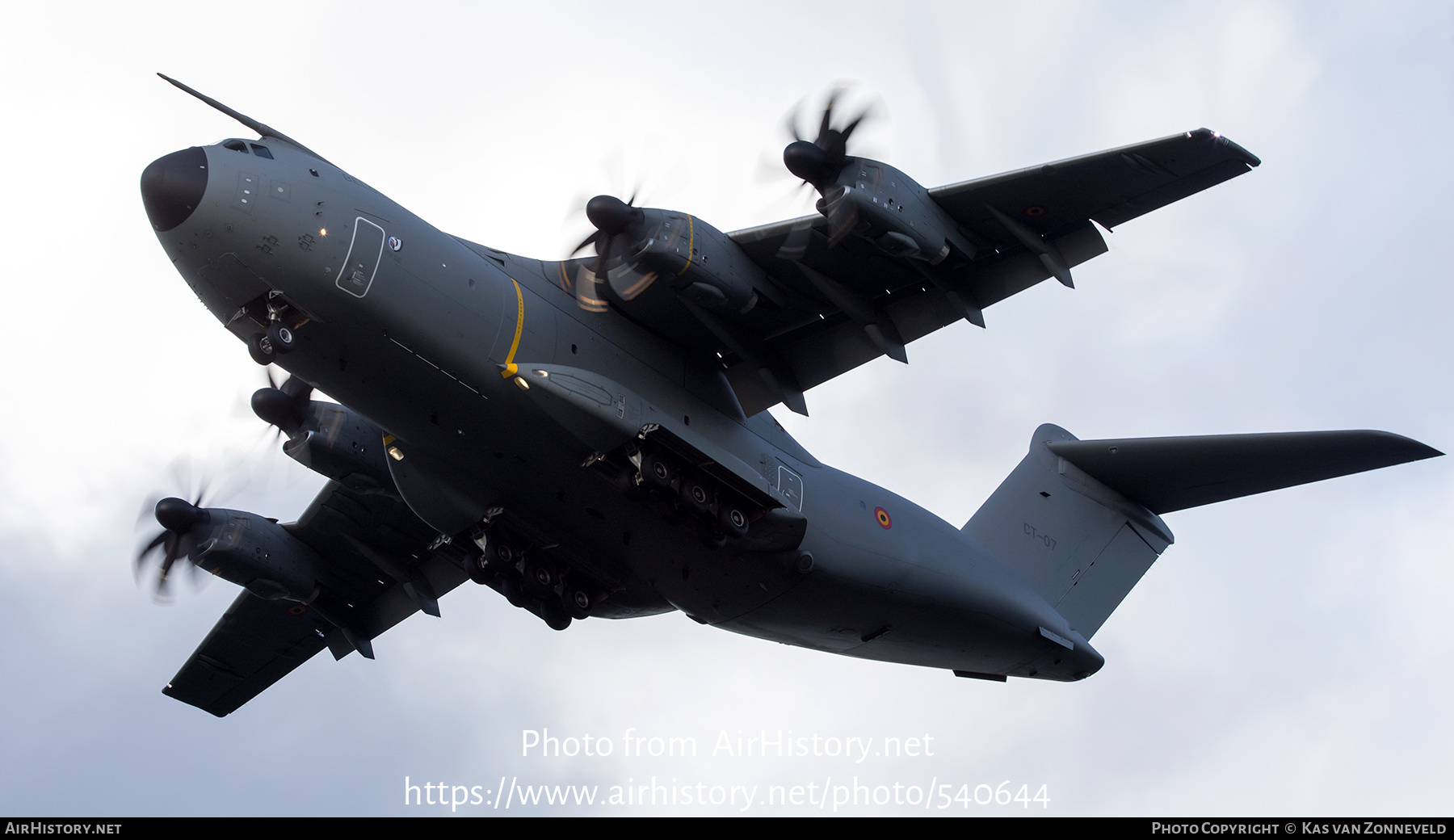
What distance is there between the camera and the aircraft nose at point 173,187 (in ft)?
32.4

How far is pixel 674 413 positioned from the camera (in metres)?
12.1

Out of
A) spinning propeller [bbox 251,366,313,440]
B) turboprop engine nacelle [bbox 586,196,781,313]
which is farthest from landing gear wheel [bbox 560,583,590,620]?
turboprop engine nacelle [bbox 586,196,781,313]

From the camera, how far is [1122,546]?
15602mm

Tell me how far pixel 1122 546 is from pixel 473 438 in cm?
Answer: 836

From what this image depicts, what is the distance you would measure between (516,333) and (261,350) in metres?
2.09

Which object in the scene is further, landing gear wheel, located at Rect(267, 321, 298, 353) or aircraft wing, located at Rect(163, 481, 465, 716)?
aircraft wing, located at Rect(163, 481, 465, 716)

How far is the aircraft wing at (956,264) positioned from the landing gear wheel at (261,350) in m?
4.17

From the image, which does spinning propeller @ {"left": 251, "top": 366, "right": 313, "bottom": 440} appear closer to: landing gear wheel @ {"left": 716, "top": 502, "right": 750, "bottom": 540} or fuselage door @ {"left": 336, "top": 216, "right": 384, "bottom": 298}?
fuselage door @ {"left": 336, "top": 216, "right": 384, "bottom": 298}

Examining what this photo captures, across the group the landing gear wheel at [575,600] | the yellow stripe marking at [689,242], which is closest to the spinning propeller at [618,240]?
the yellow stripe marking at [689,242]

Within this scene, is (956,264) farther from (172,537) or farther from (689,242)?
(172,537)

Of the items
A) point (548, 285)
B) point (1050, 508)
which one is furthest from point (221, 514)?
point (1050, 508)

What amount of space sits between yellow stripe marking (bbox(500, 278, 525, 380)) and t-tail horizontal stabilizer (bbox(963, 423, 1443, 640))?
667 cm

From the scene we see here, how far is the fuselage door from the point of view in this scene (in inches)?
404

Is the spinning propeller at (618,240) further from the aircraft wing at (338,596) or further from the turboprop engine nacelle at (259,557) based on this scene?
the turboprop engine nacelle at (259,557)
